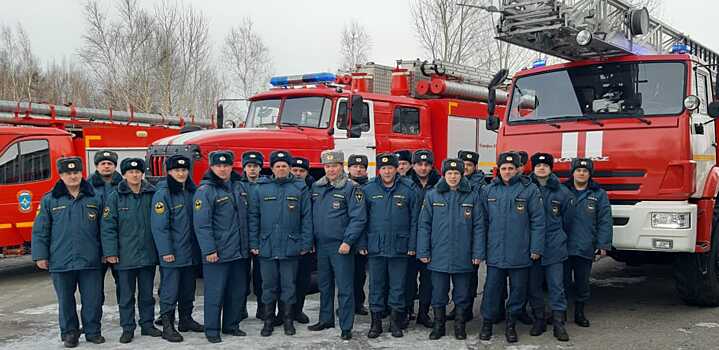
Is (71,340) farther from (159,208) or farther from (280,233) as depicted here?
(280,233)

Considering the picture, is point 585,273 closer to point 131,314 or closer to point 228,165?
point 228,165

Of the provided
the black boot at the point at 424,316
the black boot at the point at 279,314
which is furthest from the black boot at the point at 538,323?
the black boot at the point at 279,314

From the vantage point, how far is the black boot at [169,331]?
18.1 feet

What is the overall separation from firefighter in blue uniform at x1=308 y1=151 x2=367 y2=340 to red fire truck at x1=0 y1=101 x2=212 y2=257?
3.85 m

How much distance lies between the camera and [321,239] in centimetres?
581

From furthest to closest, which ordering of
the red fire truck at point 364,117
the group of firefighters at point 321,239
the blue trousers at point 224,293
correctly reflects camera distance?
1. the red fire truck at point 364,117
2. the blue trousers at point 224,293
3. the group of firefighters at point 321,239

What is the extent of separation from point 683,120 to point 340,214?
336cm

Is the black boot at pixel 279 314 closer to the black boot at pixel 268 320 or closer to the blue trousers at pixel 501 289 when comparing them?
the black boot at pixel 268 320

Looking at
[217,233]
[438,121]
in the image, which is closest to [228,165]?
[217,233]

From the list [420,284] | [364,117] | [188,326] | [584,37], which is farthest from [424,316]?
[364,117]

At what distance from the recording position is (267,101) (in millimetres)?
8938

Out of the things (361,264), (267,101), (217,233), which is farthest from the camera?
(267,101)

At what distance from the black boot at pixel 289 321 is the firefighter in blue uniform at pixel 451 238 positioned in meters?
1.25

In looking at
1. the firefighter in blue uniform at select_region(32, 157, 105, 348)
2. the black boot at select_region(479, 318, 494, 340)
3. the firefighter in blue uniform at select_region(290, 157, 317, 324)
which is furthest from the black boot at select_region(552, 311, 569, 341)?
the firefighter in blue uniform at select_region(32, 157, 105, 348)
